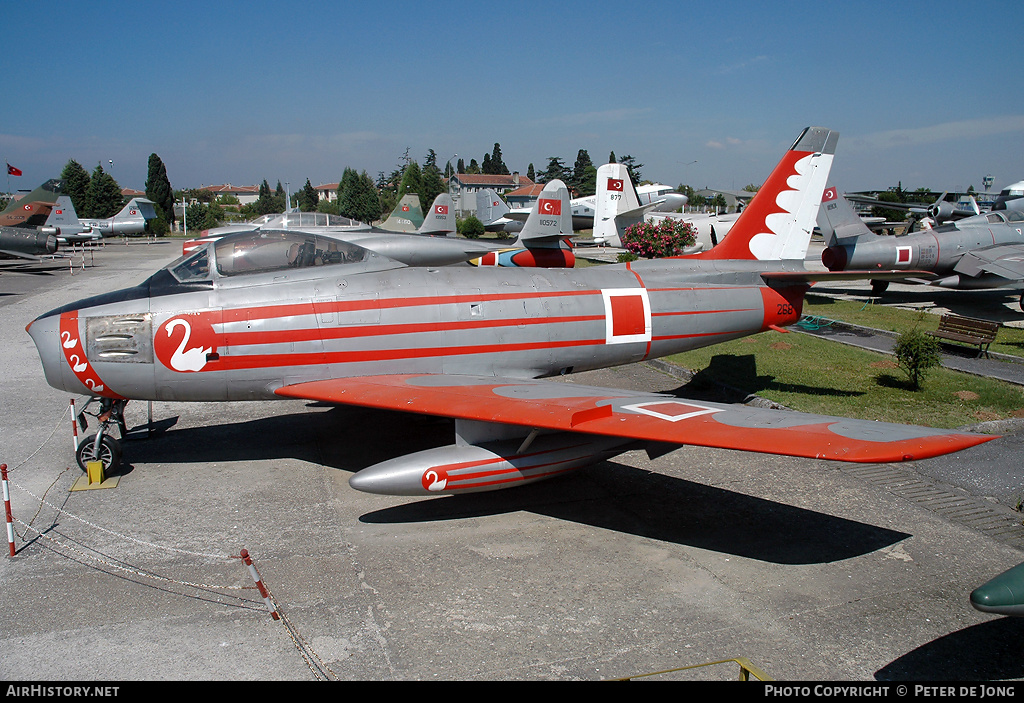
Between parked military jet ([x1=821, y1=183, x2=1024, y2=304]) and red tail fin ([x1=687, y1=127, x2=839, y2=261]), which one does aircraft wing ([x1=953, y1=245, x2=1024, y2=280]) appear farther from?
red tail fin ([x1=687, y1=127, x2=839, y2=261])

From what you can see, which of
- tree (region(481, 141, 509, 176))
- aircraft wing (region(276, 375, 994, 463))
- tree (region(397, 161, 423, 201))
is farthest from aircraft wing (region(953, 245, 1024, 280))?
tree (region(481, 141, 509, 176))

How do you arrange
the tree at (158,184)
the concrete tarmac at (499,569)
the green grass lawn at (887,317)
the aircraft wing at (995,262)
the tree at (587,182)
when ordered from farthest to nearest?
the tree at (587,182)
the tree at (158,184)
the aircraft wing at (995,262)
the green grass lawn at (887,317)
the concrete tarmac at (499,569)

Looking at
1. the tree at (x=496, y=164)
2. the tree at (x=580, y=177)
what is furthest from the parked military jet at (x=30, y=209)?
the tree at (x=496, y=164)

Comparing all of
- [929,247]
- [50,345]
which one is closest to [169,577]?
[50,345]

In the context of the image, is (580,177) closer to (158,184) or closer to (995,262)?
(158,184)

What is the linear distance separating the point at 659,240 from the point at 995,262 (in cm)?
1067

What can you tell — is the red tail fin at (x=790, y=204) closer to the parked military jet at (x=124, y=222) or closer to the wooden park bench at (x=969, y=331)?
the wooden park bench at (x=969, y=331)

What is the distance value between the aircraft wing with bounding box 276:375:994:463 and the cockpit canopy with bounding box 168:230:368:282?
160 cm

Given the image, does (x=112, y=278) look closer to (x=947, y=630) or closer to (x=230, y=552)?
(x=230, y=552)

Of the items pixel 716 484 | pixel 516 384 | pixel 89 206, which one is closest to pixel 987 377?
pixel 716 484

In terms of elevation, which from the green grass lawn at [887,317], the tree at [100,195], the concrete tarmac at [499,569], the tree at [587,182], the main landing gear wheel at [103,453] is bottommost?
the concrete tarmac at [499,569]

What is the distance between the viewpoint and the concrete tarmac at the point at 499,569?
4527 millimetres

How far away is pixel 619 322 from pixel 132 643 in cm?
648

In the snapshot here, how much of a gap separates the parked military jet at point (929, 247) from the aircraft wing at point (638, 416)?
15.6 meters
